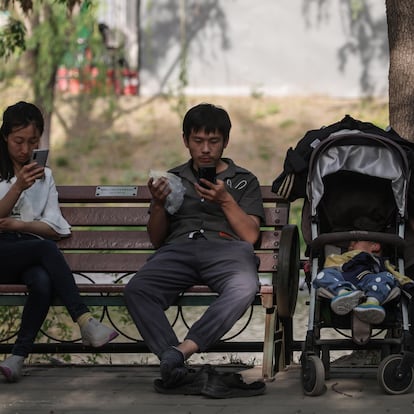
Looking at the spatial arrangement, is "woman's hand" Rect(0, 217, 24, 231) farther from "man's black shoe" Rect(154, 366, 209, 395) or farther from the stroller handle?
the stroller handle

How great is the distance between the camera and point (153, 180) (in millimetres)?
5902

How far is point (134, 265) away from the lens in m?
6.51

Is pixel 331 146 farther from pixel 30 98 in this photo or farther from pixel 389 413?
pixel 30 98

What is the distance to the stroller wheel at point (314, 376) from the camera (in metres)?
5.32

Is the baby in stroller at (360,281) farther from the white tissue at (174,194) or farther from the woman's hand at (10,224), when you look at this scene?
the woman's hand at (10,224)

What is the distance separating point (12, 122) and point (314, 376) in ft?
7.25

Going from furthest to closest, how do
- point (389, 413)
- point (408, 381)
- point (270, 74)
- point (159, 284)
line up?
point (270, 74) < point (159, 284) < point (408, 381) < point (389, 413)

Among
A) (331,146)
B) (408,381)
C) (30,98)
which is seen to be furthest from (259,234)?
(30,98)

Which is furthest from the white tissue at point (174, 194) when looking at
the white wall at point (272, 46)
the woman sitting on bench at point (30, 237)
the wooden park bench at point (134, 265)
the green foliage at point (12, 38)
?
the white wall at point (272, 46)

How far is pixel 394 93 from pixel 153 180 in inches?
72.2

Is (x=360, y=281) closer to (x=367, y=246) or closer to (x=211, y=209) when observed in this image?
(x=367, y=246)

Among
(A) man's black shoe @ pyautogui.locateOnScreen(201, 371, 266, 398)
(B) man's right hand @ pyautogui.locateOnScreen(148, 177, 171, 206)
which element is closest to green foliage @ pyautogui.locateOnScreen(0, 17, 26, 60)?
(B) man's right hand @ pyautogui.locateOnScreen(148, 177, 171, 206)

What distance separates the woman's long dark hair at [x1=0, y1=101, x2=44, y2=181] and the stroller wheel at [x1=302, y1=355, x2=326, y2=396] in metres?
2.03

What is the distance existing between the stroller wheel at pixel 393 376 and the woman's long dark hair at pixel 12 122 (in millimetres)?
2331
